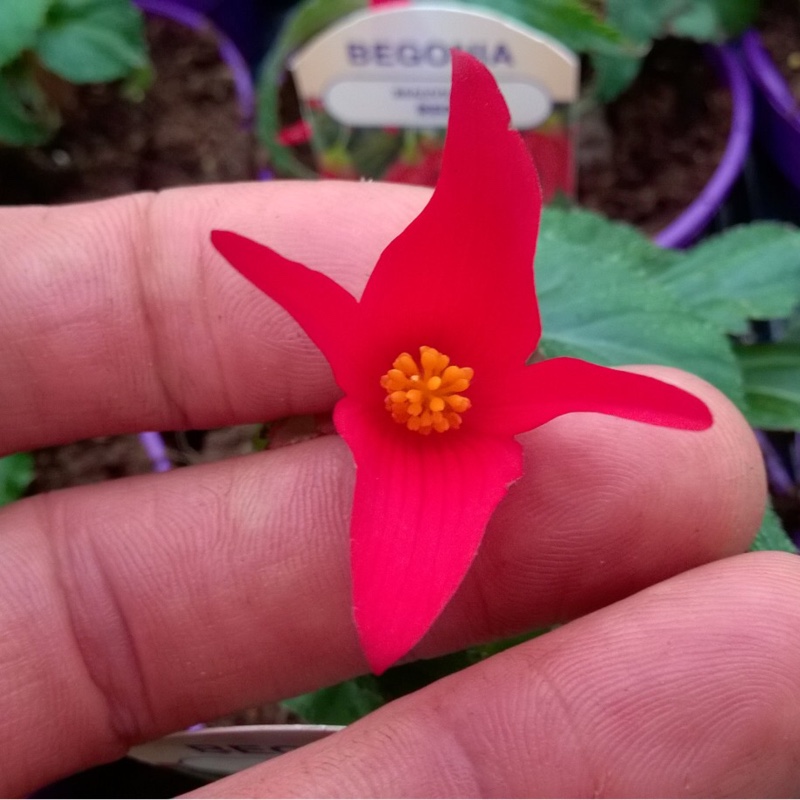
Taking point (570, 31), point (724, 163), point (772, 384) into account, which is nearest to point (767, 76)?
point (724, 163)

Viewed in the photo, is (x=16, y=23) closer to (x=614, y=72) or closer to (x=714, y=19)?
(x=614, y=72)

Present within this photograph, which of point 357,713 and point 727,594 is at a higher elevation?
point 727,594

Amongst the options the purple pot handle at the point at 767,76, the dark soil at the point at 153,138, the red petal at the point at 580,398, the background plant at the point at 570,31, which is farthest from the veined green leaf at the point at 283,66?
the red petal at the point at 580,398

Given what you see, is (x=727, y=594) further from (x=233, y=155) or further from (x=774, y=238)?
(x=233, y=155)


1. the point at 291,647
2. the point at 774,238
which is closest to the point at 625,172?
the point at 774,238

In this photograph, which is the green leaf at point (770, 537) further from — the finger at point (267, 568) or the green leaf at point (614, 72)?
the green leaf at point (614, 72)

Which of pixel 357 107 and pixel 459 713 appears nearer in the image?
pixel 459 713

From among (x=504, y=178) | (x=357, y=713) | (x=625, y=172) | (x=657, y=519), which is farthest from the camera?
(x=625, y=172)
